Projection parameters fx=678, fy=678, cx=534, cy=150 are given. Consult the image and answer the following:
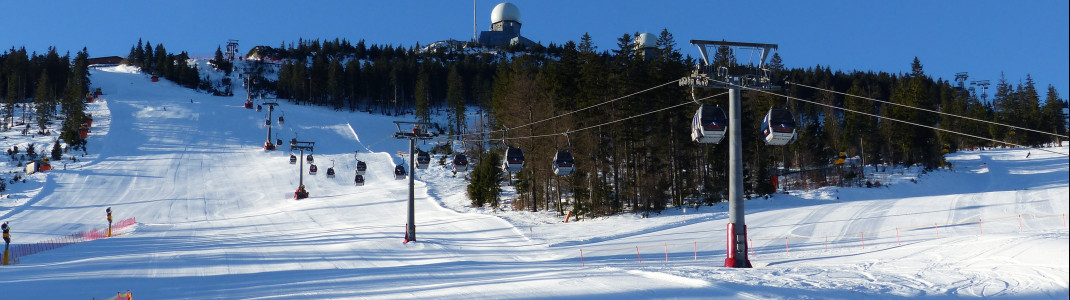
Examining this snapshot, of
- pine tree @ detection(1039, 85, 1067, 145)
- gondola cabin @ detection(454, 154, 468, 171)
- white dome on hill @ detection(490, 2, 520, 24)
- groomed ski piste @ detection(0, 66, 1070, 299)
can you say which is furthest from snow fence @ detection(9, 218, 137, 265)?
white dome on hill @ detection(490, 2, 520, 24)

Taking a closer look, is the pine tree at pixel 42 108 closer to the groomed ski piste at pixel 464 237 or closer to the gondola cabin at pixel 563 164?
the groomed ski piste at pixel 464 237

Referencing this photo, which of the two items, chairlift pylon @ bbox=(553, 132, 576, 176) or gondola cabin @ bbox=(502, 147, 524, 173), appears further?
gondola cabin @ bbox=(502, 147, 524, 173)

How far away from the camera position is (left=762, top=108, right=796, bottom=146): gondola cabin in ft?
52.5

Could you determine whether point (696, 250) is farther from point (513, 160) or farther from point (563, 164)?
point (513, 160)

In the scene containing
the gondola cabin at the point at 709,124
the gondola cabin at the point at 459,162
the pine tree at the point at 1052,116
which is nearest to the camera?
the gondola cabin at the point at 709,124

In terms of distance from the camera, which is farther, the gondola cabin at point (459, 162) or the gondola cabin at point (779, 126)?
the gondola cabin at point (459, 162)

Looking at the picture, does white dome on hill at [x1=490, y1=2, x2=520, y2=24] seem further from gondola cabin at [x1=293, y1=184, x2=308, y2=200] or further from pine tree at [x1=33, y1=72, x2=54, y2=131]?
gondola cabin at [x1=293, y1=184, x2=308, y2=200]

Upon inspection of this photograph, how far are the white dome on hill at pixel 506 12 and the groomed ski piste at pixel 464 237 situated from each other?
275ft

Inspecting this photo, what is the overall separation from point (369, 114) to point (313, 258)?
296 ft

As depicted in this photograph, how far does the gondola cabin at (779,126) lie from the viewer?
52.5ft

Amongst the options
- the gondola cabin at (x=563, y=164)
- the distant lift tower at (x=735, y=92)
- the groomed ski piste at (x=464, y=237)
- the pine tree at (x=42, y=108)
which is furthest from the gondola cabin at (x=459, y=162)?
the pine tree at (x=42, y=108)

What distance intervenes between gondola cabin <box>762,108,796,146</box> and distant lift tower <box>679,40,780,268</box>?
730 mm

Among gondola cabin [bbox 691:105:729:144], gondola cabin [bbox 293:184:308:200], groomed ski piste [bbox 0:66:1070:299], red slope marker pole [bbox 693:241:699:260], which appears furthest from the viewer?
gondola cabin [bbox 293:184:308:200]

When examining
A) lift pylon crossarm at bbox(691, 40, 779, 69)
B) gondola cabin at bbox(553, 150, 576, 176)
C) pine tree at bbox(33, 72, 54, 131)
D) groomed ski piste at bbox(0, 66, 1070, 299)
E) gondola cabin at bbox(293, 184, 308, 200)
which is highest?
pine tree at bbox(33, 72, 54, 131)
